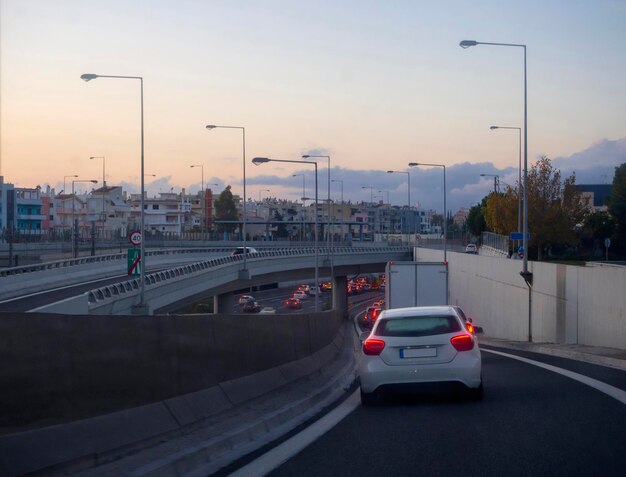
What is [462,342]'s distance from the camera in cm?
1291

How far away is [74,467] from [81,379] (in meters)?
1.05

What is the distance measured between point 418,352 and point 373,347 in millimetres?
738

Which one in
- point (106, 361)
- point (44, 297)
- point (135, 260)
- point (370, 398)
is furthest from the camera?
point (44, 297)

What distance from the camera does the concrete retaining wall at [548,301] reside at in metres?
24.6

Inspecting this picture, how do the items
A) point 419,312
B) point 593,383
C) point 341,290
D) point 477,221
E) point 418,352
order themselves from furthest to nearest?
point 477,221 → point 341,290 → point 593,383 → point 419,312 → point 418,352

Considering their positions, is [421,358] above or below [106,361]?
below

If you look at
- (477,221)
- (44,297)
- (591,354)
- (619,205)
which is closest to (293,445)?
(591,354)

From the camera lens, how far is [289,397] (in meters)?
12.8

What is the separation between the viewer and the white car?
12.7m

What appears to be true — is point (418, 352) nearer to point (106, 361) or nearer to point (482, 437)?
point (482, 437)

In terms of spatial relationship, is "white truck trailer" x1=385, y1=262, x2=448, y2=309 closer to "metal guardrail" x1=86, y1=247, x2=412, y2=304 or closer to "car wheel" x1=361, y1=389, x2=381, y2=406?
"metal guardrail" x1=86, y1=247, x2=412, y2=304

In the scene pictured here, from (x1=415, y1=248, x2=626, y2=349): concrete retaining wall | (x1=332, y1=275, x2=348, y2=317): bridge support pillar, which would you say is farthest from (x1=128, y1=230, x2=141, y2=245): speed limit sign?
(x1=332, y1=275, x2=348, y2=317): bridge support pillar

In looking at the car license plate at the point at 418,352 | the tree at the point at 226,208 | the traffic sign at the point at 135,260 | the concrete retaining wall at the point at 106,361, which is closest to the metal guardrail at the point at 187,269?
the traffic sign at the point at 135,260

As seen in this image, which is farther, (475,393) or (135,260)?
(135,260)
